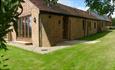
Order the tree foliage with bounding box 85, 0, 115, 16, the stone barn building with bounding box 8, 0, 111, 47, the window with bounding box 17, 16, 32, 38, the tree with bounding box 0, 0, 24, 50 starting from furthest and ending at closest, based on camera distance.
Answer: the window with bounding box 17, 16, 32, 38, the stone barn building with bounding box 8, 0, 111, 47, the tree foliage with bounding box 85, 0, 115, 16, the tree with bounding box 0, 0, 24, 50

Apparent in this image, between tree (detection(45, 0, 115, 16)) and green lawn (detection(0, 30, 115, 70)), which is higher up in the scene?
tree (detection(45, 0, 115, 16))

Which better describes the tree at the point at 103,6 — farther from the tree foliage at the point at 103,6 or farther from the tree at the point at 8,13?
the tree at the point at 8,13

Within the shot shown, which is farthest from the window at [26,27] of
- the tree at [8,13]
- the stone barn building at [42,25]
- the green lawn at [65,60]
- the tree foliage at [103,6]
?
the tree at [8,13]

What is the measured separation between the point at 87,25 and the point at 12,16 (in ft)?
102

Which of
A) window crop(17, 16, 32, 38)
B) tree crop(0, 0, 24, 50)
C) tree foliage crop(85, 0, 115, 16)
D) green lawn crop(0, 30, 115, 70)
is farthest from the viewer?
window crop(17, 16, 32, 38)

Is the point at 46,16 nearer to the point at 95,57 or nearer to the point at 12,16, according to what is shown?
the point at 95,57

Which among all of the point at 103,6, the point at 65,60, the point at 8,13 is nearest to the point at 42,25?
the point at 65,60

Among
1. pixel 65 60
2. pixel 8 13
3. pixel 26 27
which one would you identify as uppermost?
pixel 8 13

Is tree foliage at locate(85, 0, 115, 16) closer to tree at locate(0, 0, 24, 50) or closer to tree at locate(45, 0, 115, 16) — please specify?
tree at locate(45, 0, 115, 16)

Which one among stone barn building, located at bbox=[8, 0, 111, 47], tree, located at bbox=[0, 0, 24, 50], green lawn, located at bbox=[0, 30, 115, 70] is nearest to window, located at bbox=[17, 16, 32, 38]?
stone barn building, located at bbox=[8, 0, 111, 47]

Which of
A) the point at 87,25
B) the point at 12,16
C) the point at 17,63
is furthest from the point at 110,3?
the point at 87,25

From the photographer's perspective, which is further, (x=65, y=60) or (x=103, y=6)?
(x=65, y=60)

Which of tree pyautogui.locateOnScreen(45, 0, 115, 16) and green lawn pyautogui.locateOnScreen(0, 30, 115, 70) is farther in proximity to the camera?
green lawn pyautogui.locateOnScreen(0, 30, 115, 70)

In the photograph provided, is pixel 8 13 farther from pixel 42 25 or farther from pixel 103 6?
pixel 42 25
